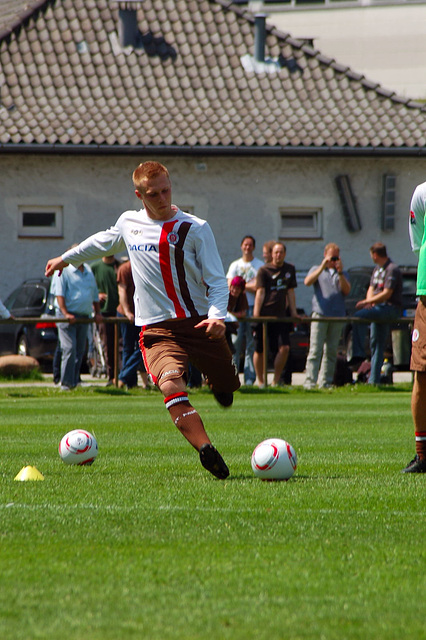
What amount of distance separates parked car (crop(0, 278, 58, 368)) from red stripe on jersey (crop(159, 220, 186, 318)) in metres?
13.0

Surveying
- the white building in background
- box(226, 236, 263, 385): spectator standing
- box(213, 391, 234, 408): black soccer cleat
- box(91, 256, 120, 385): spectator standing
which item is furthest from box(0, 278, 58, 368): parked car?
the white building in background

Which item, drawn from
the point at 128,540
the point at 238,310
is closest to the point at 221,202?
the point at 238,310

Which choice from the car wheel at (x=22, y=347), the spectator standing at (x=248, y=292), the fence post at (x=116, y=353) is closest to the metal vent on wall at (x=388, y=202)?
the spectator standing at (x=248, y=292)

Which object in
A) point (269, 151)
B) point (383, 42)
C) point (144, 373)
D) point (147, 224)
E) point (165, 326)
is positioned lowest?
point (144, 373)

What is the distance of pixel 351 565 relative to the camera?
16.3ft

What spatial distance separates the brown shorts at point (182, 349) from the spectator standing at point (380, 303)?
11.0 meters

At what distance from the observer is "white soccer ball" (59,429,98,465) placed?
8.52m

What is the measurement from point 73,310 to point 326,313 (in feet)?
13.8

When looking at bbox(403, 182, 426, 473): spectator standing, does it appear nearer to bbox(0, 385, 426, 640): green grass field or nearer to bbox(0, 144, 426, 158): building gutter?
bbox(0, 385, 426, 640): green grass field

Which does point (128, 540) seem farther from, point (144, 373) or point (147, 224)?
point (144, 373)

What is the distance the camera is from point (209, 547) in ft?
17.5

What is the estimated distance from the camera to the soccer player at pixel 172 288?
766cm

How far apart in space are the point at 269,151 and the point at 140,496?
2177 cm

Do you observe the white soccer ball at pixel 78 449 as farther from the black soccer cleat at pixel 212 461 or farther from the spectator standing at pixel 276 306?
the spectator standing at pixel 276 306
